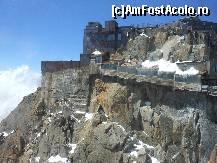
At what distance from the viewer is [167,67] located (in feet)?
212

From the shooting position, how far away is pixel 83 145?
58.6 m

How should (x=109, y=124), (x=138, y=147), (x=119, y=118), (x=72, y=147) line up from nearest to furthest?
(x=138, y=147) < (x=109, y=124) < (x=119, y=118) < (x=72, y=147)

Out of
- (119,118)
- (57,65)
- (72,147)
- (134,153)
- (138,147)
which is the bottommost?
(72,147)

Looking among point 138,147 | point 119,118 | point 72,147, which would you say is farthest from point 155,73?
point 72,147

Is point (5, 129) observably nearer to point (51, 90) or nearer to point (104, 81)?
point (51, 90)

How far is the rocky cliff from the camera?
5322cm

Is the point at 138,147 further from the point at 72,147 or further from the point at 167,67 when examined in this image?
the point at 167,67

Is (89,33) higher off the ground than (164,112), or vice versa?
(89,33)

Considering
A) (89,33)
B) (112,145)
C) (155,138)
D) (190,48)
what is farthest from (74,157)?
(89,33)

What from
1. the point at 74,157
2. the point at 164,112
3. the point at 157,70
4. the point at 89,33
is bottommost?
the point at 74,157

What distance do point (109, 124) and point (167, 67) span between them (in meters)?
12.4

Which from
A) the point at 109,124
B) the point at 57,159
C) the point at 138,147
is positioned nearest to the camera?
the point at 138,147

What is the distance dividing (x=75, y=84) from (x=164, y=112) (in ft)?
58.9

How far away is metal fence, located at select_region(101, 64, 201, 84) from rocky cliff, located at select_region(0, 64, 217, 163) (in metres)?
1.42
